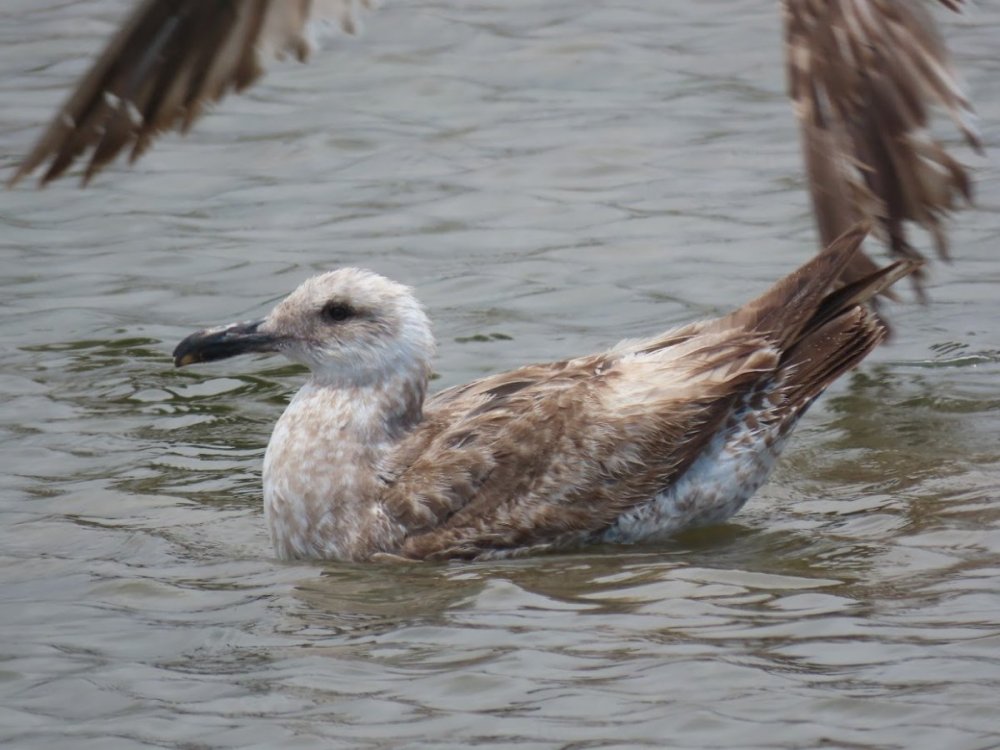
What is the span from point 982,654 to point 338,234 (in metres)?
6.14

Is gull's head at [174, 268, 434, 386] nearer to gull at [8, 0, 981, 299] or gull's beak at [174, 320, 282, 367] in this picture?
gull's beak at [174, 320, 282, 367]

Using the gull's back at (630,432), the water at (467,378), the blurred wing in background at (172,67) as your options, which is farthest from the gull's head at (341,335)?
the blurred wing in background at (172,67)

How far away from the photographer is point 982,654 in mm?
6035

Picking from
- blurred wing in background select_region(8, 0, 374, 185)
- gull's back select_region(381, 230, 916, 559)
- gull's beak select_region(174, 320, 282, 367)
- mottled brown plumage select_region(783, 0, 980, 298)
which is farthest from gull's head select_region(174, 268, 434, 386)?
mottled brown plumage select_region(783, 0, 980, 298)

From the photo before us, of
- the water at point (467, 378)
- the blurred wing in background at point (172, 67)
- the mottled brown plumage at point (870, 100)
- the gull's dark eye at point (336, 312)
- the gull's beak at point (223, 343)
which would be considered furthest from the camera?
the gull's dark eye at point (336, 312)

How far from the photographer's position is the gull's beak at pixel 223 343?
8.18m

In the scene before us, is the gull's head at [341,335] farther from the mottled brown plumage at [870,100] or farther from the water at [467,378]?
the mottled brown plumage at [870,100]

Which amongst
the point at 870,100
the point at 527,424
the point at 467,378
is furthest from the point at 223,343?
the point at 870,100

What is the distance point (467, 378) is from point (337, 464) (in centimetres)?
191

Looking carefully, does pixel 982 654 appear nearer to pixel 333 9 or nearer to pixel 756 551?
pixel 756 551

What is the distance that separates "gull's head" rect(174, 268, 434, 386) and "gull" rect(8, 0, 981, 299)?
1.30 m

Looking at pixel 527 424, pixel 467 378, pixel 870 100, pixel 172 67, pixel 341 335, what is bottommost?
pixel 467 378

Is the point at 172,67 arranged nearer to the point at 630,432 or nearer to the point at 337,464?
the point at 337,464

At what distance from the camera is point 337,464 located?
7.94 meters
